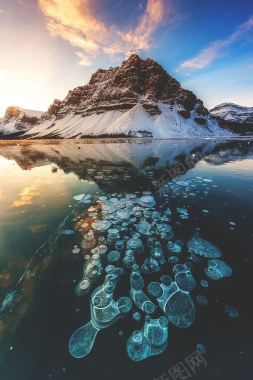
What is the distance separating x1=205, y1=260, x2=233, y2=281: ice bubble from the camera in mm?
4773

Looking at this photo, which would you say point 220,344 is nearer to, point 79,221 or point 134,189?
point 79,221

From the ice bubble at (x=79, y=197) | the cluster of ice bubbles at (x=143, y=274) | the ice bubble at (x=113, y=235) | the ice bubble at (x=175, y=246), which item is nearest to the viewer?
the cluster of ice bubbles at (x=143, y=274)

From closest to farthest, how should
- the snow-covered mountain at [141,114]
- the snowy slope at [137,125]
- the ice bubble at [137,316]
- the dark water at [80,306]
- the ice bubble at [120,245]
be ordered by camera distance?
the dark water at [80,306] < the ice bubble at [137,316] < the ice bubble at [120,245] < the snowy slope at [137,125] < the snow-covered mountain at [141,114]

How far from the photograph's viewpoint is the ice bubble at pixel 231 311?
12.5 feet

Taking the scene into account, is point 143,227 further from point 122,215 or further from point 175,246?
point 175,246

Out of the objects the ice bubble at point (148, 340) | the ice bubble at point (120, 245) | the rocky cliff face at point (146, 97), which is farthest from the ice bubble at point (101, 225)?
the rocky cliff face at point (146, 97)

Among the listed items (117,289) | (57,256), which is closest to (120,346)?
(117,289)

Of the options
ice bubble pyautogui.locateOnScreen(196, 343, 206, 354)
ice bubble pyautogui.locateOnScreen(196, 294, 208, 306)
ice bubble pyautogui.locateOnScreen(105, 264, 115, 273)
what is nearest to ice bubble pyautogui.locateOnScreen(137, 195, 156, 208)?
ice bubble pyautogui.locateOnScreen(105, 264, 115, 273)

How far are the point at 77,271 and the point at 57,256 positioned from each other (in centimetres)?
96

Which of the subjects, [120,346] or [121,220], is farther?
[121,220]

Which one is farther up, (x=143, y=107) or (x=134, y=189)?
(x=143, y=107)

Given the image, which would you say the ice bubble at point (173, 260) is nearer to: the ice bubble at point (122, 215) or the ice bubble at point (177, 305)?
the ice bubble at point (177, 305)

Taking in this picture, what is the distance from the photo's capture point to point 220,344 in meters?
3.33

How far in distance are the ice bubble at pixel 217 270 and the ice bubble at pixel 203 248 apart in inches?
10.4
